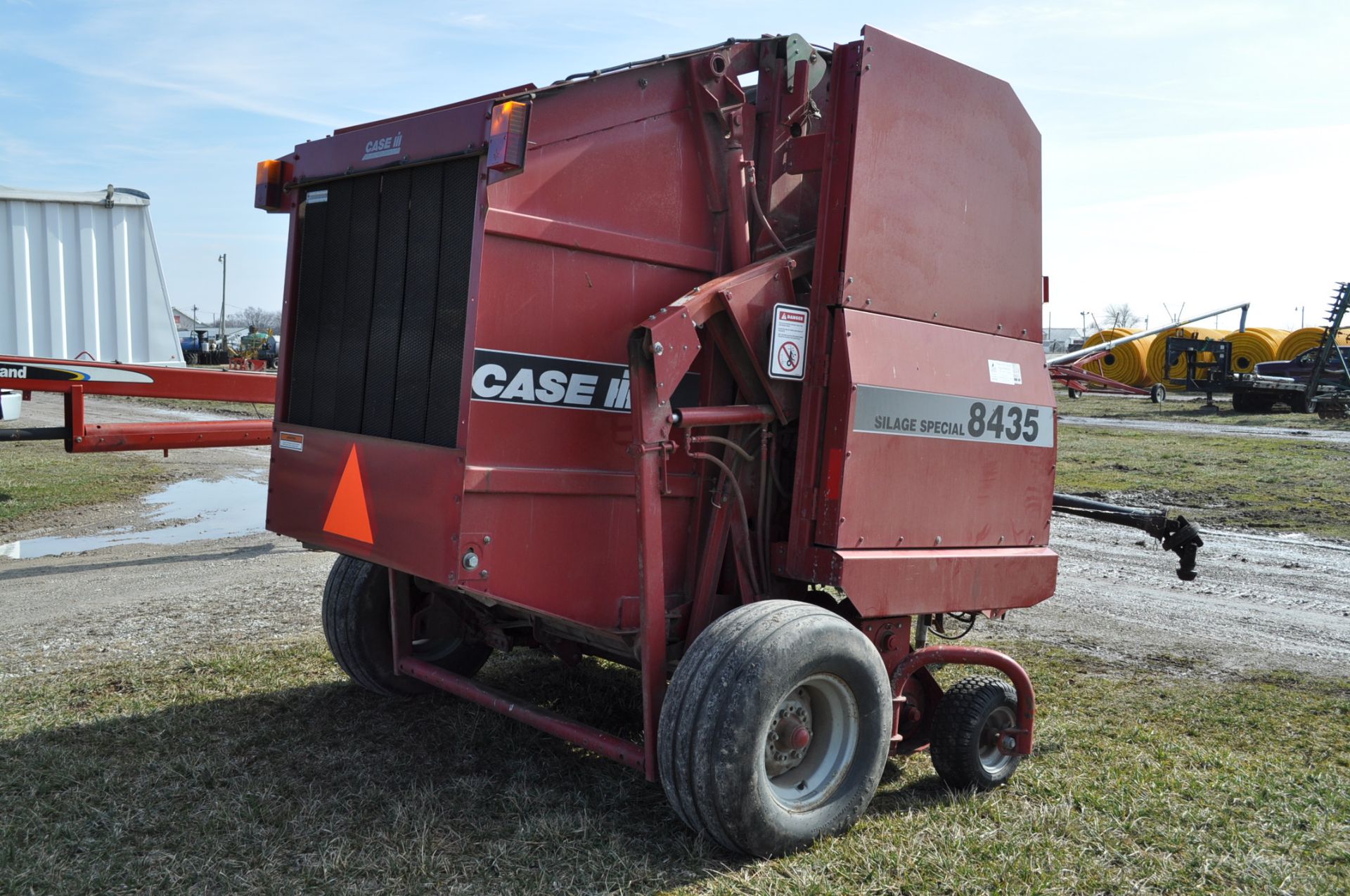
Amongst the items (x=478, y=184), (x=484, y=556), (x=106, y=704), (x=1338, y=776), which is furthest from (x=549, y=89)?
(x=1338, y=776)

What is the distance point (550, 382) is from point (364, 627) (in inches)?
76.0

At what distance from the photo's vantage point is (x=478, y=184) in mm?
3684

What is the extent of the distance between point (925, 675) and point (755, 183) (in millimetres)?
2142

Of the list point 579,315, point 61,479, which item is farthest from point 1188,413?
point 579,315

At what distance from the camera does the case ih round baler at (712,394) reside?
3.70 meters

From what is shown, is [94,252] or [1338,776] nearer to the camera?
[1338,776]

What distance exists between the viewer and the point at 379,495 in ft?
13.2

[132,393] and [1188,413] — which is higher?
[1188,413]

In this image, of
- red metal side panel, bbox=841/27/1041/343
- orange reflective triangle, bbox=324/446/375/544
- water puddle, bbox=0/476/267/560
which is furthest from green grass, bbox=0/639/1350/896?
water puddle, bbox=0/476/267/560

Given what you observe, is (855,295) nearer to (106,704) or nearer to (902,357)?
(902,357)

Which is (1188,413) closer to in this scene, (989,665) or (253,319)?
(989,665)

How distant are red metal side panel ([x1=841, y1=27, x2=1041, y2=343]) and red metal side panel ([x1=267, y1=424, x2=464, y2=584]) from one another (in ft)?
5.40

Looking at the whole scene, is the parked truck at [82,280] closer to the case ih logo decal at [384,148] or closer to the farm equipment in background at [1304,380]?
the case ih logo decal at [384,148]

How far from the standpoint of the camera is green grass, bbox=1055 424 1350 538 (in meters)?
11.5
